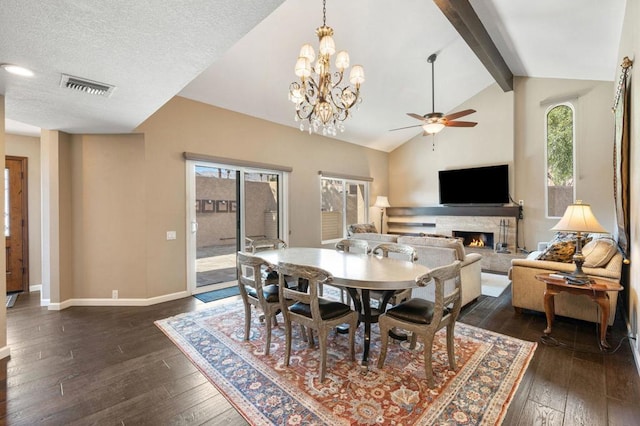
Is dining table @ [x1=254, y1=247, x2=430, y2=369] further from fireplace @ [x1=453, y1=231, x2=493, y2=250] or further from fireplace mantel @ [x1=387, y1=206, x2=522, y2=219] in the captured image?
fireplace @ [x1=453, y1=231, x2=493, y2=250]

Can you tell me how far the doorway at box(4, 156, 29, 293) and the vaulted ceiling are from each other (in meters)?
0.67

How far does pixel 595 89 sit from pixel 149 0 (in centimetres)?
A: 740

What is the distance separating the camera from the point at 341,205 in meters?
7.21

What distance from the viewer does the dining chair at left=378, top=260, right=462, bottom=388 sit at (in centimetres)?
212

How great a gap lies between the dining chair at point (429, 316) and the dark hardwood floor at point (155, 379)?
1.86ft

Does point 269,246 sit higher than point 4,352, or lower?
higher

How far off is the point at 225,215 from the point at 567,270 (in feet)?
15.6

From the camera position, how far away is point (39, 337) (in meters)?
3.09

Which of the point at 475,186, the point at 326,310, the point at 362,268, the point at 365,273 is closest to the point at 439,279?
the point at 365,273

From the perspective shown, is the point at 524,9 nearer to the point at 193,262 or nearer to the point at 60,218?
the point at 193,262

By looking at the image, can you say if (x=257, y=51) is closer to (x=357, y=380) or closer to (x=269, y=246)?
(x=269, y=246)

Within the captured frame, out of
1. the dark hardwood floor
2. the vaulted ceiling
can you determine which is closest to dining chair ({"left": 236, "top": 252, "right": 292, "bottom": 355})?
the dark hardwood floor

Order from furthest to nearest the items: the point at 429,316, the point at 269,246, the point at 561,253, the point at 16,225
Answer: the point at 16,225
the point at 269,246
the point at 561,253
the point at 429,316

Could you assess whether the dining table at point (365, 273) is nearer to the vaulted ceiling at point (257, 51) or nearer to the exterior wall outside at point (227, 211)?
the exterior wall outside at point (227, 211)
